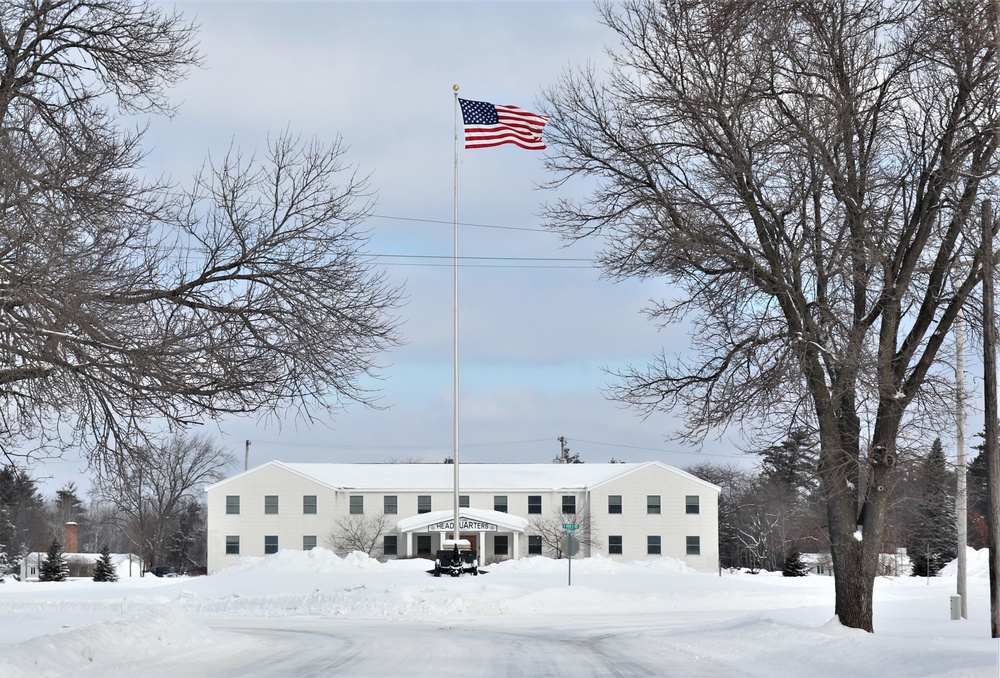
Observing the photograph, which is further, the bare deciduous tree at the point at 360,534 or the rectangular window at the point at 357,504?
the rectangular window at the point at 357,504

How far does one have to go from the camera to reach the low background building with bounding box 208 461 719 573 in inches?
2675

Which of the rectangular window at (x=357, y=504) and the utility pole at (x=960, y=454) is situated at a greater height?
the utility pole at (x=960, y=454)

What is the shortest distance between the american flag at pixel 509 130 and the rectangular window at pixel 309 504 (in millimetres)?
43058

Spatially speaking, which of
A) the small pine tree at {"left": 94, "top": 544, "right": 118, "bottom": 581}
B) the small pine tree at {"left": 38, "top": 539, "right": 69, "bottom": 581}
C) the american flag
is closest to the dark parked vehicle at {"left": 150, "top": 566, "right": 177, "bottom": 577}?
the small pine tree at {"left": 94, "top": 544, "right": 118, "bottom": 581}

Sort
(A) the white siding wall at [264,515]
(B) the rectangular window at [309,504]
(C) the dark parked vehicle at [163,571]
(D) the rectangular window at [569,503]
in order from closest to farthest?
(D) the rectangular window at [569,503] → (A) the white siding wall at [264,515] → (B) the rectangular window at [309,504] → (C) the dark parked vehicle at [163,571]

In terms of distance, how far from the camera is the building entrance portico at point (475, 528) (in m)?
64.1

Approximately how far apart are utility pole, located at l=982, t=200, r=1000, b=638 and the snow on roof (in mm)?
51941

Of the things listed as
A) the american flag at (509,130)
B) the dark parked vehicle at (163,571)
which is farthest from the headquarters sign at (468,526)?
the american flag at (509,130)

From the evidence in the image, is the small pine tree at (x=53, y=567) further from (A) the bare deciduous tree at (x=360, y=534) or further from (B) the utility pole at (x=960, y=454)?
(B) the utility pole at (x=960, y=454)

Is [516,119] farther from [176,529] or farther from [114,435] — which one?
[176,529]

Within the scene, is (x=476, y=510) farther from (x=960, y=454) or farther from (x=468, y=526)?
(x=960, y=454)

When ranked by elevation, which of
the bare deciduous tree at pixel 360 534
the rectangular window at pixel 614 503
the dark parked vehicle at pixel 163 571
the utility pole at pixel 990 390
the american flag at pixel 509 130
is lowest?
the dark parked vehicle at pixel 163 571

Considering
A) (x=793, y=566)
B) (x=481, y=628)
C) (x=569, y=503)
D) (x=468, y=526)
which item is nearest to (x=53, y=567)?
(x=468, y=526)

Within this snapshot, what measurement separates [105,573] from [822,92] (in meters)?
59.6
